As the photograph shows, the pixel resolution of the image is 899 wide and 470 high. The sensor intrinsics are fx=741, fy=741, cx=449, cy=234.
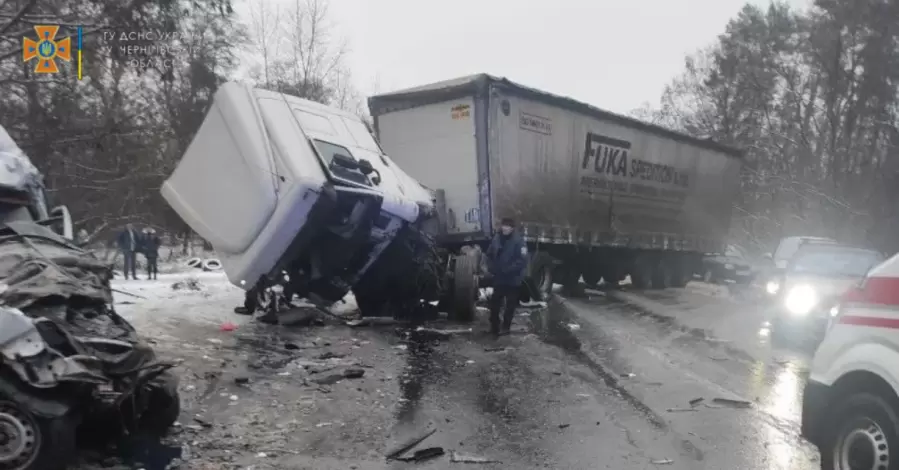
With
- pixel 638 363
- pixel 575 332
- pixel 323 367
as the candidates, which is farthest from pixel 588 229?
pixel 323 367

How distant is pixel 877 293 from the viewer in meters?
4.09

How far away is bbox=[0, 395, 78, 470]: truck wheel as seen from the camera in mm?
3680

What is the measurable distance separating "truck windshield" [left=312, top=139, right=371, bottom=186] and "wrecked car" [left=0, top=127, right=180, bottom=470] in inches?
147

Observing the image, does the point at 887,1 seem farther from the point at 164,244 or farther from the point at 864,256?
the point at 164,244

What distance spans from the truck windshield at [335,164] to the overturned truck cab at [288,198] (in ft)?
0.06

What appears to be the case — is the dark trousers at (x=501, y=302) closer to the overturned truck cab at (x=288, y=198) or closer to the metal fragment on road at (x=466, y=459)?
the overturned truck cab at (x=288, y=198)

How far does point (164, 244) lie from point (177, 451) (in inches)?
1113

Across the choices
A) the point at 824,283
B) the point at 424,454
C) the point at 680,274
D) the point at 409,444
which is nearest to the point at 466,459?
the point at 424,454

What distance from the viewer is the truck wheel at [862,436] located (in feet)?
12.2

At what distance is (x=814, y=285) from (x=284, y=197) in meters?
6.90

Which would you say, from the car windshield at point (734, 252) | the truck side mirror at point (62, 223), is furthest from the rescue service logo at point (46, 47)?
the car windshield at point (734, 252)

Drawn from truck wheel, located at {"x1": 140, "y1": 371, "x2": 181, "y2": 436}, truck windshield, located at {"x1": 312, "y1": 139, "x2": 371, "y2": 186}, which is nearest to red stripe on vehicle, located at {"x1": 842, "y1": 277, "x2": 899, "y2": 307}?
truck wheel, located at {"x1": 140, "y1": 371, "x2": 181, "y2": 436}

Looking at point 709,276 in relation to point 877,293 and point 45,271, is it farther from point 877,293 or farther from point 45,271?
point 45,271

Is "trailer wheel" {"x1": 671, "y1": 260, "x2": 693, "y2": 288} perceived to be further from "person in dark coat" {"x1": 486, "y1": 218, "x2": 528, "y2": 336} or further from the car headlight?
"person in dark coat" {"x1": 486, "y1": 218, "x2": 528, "y2": 336}
